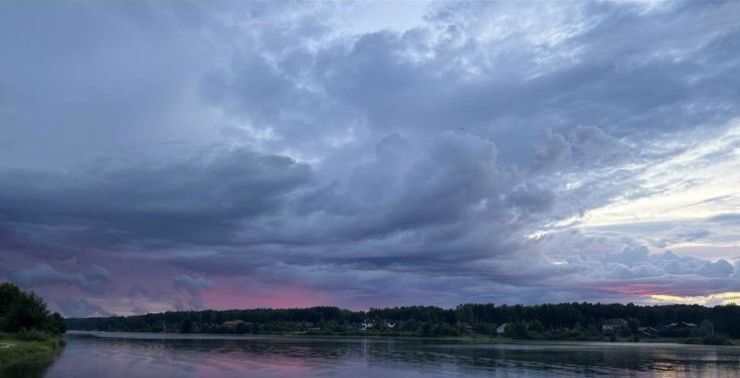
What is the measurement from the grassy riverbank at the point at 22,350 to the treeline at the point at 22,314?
2.29m

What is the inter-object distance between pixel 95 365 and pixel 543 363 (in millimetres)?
44992

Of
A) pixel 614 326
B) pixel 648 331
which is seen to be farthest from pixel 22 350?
pixel 648 331

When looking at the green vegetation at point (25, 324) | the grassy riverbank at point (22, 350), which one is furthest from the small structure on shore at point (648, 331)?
the grassy riverbank at point (22, 350)

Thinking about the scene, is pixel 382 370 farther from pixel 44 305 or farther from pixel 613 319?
pixel 613 319

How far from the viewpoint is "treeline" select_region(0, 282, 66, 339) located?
86562 millimetres

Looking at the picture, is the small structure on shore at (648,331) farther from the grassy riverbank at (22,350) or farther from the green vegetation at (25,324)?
the grassy riverbank at (22,350)

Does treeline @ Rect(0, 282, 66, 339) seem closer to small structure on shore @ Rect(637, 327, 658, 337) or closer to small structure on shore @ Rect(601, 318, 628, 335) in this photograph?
small structure on shore @ Rect(601, 318, 628, 335)

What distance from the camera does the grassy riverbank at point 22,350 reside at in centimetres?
5824

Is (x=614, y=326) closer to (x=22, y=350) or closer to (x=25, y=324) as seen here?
(x=25, y=324)

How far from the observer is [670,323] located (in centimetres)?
18950

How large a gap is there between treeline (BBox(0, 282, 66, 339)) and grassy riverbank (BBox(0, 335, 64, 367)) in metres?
2.29

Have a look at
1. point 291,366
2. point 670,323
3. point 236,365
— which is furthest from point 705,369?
point 670,323

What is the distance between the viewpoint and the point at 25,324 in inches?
3561

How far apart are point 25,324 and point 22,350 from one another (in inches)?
1054
